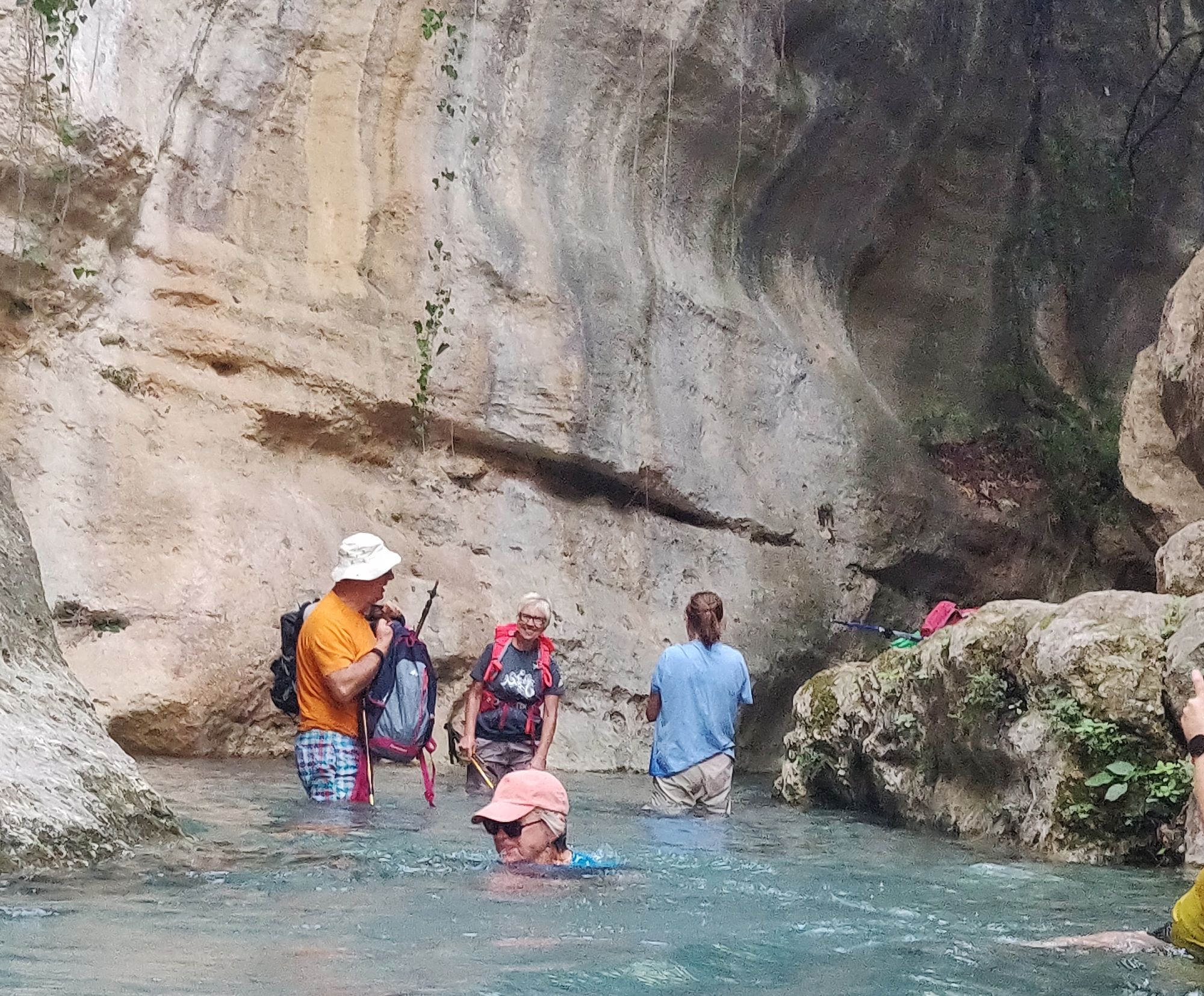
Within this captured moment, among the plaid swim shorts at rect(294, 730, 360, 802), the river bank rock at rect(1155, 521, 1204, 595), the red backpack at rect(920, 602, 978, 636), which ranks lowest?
the plaid swim shorts at rect(294, 730, 360, 802)

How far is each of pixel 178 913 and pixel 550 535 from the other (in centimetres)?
869

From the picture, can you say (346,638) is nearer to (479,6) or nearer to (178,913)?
(178,913)

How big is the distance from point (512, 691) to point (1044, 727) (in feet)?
9.45

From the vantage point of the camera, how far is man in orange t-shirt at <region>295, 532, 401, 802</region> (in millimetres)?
6727

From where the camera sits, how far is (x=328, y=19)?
42.9 ft

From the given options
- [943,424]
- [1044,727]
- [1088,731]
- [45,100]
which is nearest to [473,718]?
[1044,727]

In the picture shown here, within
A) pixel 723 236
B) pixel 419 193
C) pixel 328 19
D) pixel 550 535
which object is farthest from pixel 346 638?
pixel 723 236

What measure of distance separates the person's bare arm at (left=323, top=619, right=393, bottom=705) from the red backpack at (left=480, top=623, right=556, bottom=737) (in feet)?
6.14

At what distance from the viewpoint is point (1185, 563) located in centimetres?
917

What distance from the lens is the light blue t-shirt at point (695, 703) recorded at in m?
8.63

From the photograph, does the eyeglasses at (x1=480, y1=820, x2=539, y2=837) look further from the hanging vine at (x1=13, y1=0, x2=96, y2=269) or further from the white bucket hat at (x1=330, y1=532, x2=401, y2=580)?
the hanging vine at (x1=13, y1=0, x2=96, y2=269)

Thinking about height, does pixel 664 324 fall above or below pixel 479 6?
below

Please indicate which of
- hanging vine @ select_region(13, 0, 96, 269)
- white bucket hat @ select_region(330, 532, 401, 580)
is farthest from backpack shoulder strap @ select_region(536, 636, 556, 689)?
hanging vine @ select_region(13, 0, 96, 269)

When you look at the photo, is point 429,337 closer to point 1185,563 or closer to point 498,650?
point 498,650
